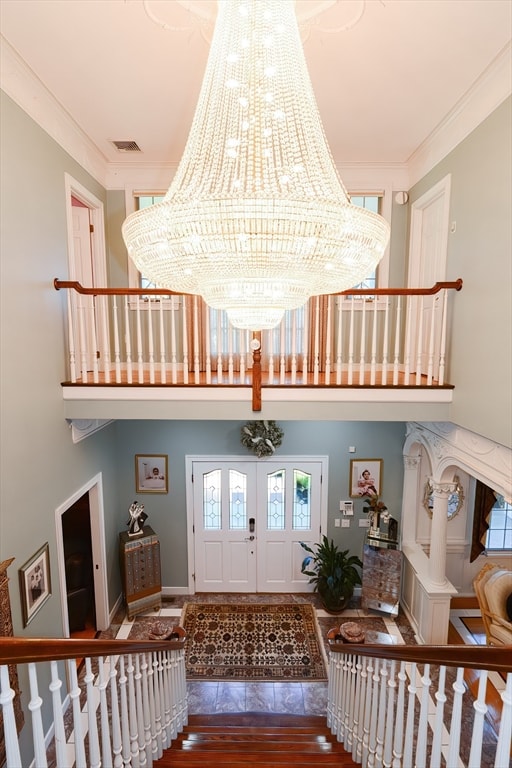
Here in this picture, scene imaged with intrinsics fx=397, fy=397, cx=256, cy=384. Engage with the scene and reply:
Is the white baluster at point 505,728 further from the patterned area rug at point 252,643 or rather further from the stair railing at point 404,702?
the patterned area rug at point 252,643

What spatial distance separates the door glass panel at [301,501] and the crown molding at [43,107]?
466 centimetres

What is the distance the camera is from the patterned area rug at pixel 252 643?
4.46m

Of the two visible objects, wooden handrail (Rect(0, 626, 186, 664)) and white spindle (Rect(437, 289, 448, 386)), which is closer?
wooden handrail (Rect(0, 626, 186, 664))

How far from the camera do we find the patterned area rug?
14.6 feet

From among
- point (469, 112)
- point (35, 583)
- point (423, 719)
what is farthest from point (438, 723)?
point (469, 112)

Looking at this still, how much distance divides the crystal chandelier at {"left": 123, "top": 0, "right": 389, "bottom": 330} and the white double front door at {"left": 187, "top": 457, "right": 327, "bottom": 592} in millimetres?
4482

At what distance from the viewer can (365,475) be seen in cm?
568

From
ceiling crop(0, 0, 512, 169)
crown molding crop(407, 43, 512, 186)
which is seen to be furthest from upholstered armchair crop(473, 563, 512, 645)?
ceiling crop(0, 0, 512, 169)

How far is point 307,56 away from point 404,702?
4.56 m

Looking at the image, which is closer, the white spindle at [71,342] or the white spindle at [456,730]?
the white spindle at [456,730]

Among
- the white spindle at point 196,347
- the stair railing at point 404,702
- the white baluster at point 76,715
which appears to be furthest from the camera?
the white spindle at point 196,347

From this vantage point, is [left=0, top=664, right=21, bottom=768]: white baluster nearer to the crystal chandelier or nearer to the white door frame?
the crystal chandelier

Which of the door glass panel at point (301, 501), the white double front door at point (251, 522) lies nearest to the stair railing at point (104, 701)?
the white double front door at point (251, 522)

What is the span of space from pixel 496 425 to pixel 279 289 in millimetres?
2426
